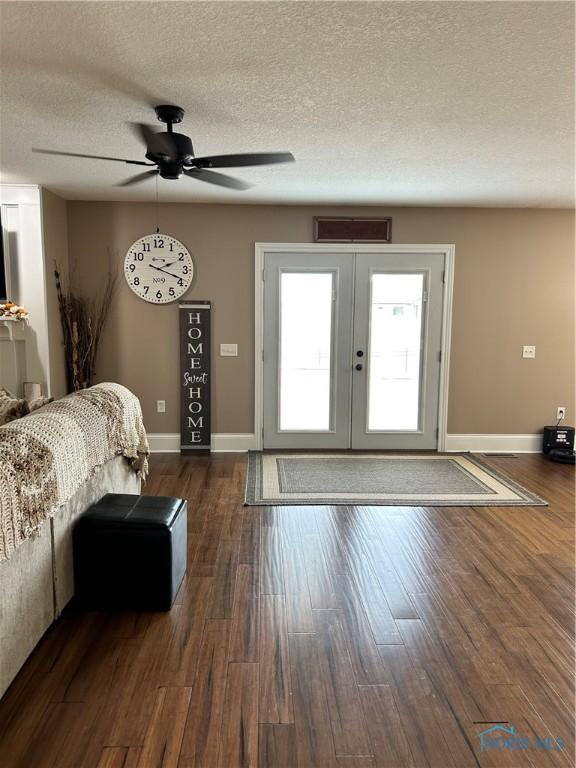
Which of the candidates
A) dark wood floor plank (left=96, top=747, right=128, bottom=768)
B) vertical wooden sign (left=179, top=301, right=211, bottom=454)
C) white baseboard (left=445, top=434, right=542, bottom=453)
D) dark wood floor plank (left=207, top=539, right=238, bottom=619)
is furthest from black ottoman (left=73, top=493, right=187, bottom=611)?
white baseboard (left=445, top=434, right=542, bottom=453)

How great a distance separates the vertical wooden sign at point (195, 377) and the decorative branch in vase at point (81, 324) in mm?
758

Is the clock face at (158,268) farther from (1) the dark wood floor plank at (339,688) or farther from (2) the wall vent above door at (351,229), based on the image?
(1) the dark wood floor plank at (339,688)

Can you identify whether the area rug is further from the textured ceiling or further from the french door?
the textured ceiling

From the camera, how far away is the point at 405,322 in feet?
16.9

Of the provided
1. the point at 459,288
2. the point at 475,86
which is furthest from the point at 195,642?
the point at 459,288

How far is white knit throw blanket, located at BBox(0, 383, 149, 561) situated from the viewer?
1809mm

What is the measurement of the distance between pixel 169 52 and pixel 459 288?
3.81 metres

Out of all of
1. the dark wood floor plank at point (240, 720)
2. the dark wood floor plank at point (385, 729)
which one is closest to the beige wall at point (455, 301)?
the dark wood floor plank at point (240, 720)

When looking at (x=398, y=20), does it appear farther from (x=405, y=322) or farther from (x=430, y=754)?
(x=405, y=322)


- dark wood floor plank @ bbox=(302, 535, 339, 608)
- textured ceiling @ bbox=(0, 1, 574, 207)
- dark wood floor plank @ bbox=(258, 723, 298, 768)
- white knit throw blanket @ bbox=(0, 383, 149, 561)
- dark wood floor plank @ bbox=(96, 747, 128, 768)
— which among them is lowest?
dark wood floor plank @ bbox=(258, 723, 298, 768)

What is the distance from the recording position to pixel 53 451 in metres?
2.08

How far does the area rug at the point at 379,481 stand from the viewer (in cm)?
388

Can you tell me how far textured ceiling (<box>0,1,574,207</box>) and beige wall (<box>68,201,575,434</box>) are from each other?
1094 millimetres

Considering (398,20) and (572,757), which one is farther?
(398,20)
